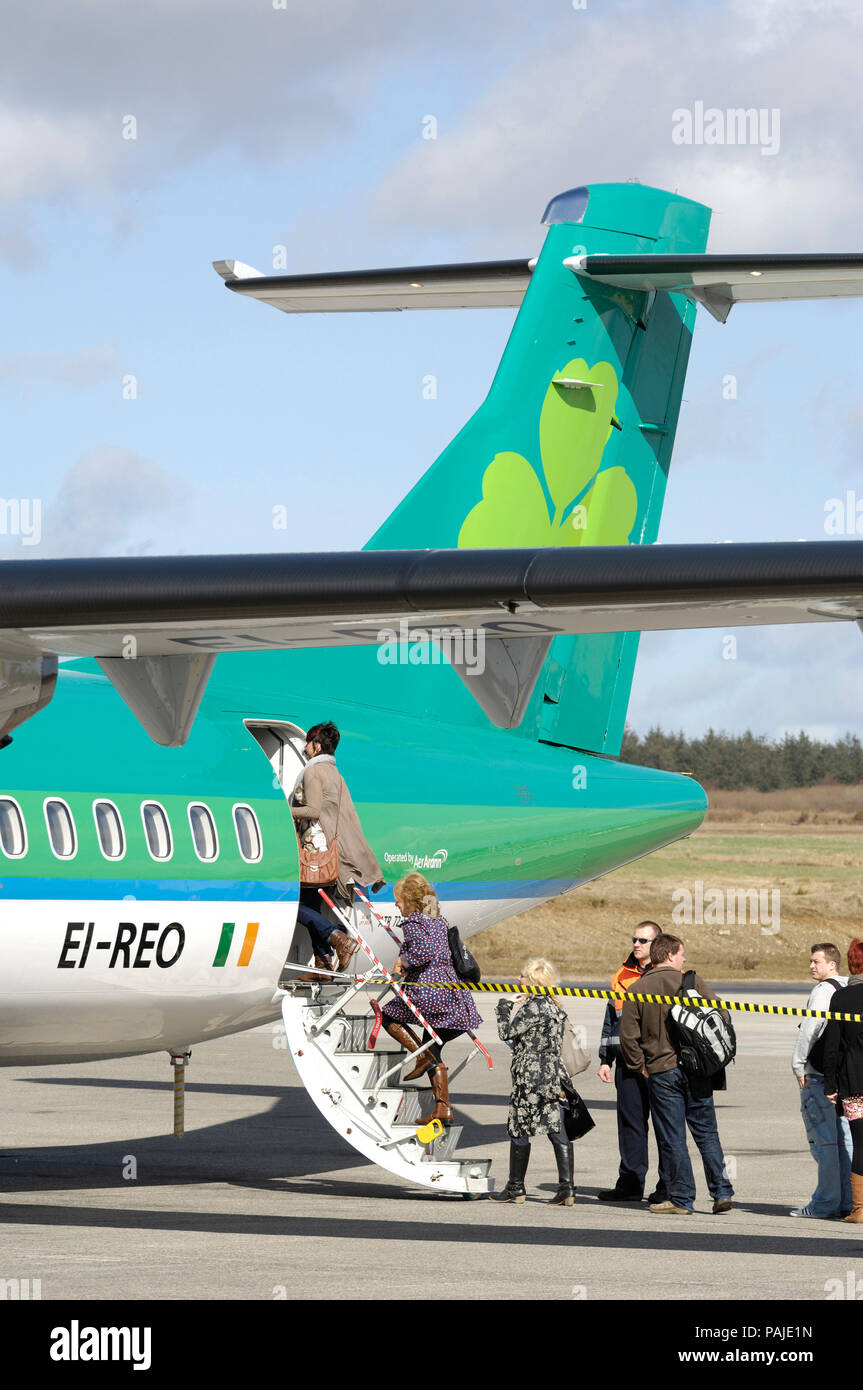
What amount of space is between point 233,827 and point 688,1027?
3344mm

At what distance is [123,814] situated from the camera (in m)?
11.6

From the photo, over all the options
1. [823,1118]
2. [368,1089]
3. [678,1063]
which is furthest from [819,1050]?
[368,1089]

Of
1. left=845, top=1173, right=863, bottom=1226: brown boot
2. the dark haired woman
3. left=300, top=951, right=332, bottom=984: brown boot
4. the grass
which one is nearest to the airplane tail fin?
the dark haired woman

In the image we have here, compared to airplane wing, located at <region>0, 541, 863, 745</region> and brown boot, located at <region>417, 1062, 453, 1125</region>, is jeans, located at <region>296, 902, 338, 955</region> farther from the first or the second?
airplane wing, located at <region>0, 541, 863, 745</region>

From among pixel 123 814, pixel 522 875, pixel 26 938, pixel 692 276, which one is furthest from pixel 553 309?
pixel 26 938

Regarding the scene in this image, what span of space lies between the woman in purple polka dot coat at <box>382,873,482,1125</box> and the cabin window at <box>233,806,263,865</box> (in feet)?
3.42

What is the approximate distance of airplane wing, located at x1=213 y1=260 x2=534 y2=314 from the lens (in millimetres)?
15758

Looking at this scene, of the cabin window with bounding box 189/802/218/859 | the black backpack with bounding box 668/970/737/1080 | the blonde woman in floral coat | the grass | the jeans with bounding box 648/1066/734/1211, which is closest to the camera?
the black backpack with bounding box 668/970/737/1080

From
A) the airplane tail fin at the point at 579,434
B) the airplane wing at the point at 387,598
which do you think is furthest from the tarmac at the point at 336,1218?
the airplane tail fin at the point at 579,434

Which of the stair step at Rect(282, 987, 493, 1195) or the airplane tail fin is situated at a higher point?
the airplane tail fin

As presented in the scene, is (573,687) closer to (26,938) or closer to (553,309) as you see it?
(553,309)

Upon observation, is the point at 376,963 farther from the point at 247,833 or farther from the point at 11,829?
the point at 11,829

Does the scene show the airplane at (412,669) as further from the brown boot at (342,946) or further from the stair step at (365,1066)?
the stair step at (365,1066)

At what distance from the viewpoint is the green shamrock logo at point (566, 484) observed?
49.5ft
